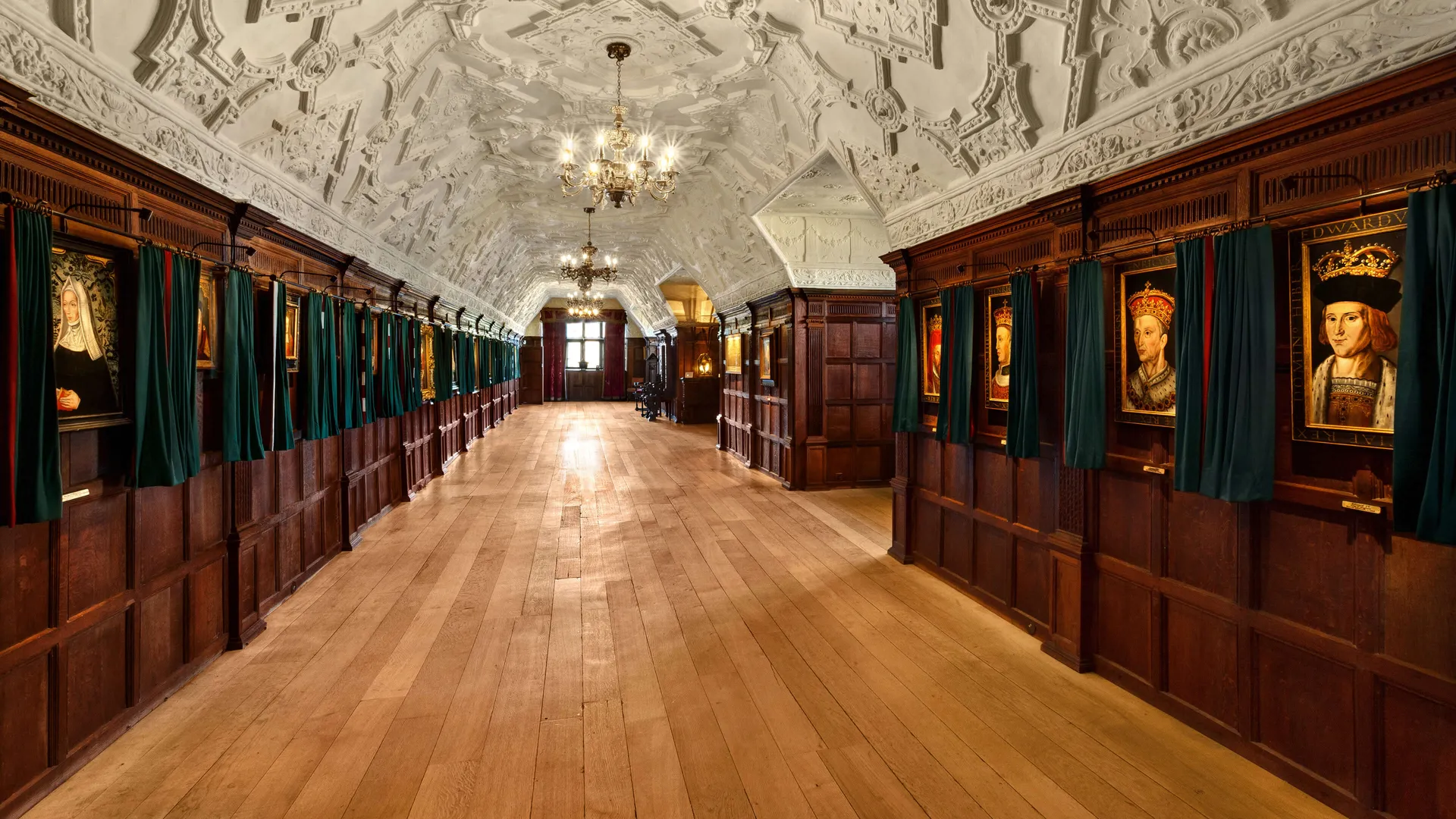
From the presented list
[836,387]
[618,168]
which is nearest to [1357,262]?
[618,168]

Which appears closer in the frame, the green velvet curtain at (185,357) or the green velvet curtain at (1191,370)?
the green velvet curtain at (1191,370)

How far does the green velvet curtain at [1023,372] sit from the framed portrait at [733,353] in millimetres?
8786

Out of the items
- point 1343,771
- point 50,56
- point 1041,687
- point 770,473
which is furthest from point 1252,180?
point 770,473

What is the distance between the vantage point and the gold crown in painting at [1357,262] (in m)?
2.66

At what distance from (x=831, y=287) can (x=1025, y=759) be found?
7.72 meters

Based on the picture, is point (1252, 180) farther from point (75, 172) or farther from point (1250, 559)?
point (75, 172)

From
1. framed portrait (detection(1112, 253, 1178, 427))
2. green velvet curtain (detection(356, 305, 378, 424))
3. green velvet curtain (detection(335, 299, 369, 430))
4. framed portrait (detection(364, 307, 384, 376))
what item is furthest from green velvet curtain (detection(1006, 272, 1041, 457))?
framed portrait (detection(364, 307, 384, 376))

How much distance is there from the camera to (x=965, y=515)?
5.69 m

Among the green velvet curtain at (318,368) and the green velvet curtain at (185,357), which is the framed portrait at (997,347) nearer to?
the green velvet curtain at (185,357)

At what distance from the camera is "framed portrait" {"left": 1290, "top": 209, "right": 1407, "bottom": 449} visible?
2.65 m

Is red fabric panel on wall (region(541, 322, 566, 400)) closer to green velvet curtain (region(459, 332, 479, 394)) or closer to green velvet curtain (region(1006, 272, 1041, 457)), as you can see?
green velvet curtain (region(459, 332, 479, 394))

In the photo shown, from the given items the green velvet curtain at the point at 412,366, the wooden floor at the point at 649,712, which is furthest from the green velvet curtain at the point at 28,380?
the green velvet curtain at the point at 412,366

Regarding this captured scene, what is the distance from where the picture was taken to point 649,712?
12.1 ft

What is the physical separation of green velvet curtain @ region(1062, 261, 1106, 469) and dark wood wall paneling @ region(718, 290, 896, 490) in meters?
6.09
